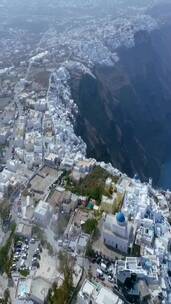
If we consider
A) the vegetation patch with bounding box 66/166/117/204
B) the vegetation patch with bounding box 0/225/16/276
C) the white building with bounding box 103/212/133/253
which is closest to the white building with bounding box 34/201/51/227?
the vegetation patch with bounding box 0/225/16/276

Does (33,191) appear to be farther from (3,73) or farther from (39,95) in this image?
(3,73)

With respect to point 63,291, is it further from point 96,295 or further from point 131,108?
point 131,108

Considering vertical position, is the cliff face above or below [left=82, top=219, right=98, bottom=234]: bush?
below

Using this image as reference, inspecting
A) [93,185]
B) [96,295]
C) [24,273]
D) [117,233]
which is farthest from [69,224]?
[96,295]

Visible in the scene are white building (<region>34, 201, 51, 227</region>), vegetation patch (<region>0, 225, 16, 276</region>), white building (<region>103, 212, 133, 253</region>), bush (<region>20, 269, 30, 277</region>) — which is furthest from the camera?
white building (<region>34, 201, 51, 227</region>)

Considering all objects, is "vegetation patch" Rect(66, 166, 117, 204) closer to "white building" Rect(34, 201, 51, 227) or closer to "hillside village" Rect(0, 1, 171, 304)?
"hillside village" Rect(0, 1, 171, 304)

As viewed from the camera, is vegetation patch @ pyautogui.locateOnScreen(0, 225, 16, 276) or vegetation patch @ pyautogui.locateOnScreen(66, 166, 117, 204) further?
vegetation patch @ pyautogui.locateOnScreen(66, 166, 117, 204)

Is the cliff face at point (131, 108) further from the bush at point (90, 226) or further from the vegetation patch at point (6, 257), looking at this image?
the vegetation patch at point (6, 257)
